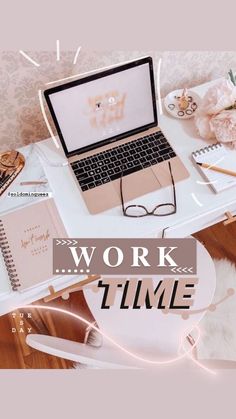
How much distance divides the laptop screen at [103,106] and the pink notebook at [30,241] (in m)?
0.22

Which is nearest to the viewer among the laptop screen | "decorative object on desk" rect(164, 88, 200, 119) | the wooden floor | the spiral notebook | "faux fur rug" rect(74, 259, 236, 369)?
the laptop screen

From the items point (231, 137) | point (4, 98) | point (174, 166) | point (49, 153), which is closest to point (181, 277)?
point (174, 166)

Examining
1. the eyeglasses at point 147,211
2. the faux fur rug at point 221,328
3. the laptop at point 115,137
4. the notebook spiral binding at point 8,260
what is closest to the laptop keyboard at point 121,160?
the laptop at point 115,137

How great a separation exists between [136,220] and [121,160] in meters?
0.20

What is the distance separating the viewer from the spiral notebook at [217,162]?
123cm

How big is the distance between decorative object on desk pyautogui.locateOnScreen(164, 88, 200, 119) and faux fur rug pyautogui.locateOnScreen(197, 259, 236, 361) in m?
0.68

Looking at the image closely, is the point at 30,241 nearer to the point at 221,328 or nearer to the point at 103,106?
the point at 103,106

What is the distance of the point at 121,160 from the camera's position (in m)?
1.28

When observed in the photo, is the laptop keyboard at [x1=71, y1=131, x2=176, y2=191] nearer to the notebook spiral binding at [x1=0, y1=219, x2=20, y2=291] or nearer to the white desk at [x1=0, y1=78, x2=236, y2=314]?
the white desk at [x1=0, y1=78, x2=236, y2=314]

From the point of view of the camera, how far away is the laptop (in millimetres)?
1156

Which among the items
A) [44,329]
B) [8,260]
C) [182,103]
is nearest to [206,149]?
[182,103]

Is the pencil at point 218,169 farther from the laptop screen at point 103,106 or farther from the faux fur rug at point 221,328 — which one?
the faux fur rug at point 221,328

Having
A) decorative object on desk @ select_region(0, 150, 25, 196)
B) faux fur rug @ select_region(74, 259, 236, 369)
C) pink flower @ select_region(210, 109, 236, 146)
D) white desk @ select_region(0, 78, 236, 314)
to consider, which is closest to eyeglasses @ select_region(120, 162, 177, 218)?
white desk @ select_region(0, 78, 236, 314)

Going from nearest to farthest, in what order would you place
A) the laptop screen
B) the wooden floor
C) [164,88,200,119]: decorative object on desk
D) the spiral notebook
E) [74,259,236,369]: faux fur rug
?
the laptop screen
the spiral notebook
[164,88,200,119]: decorative object on desk
[74,259,236,369]: faux fur rug
the wooden floor
